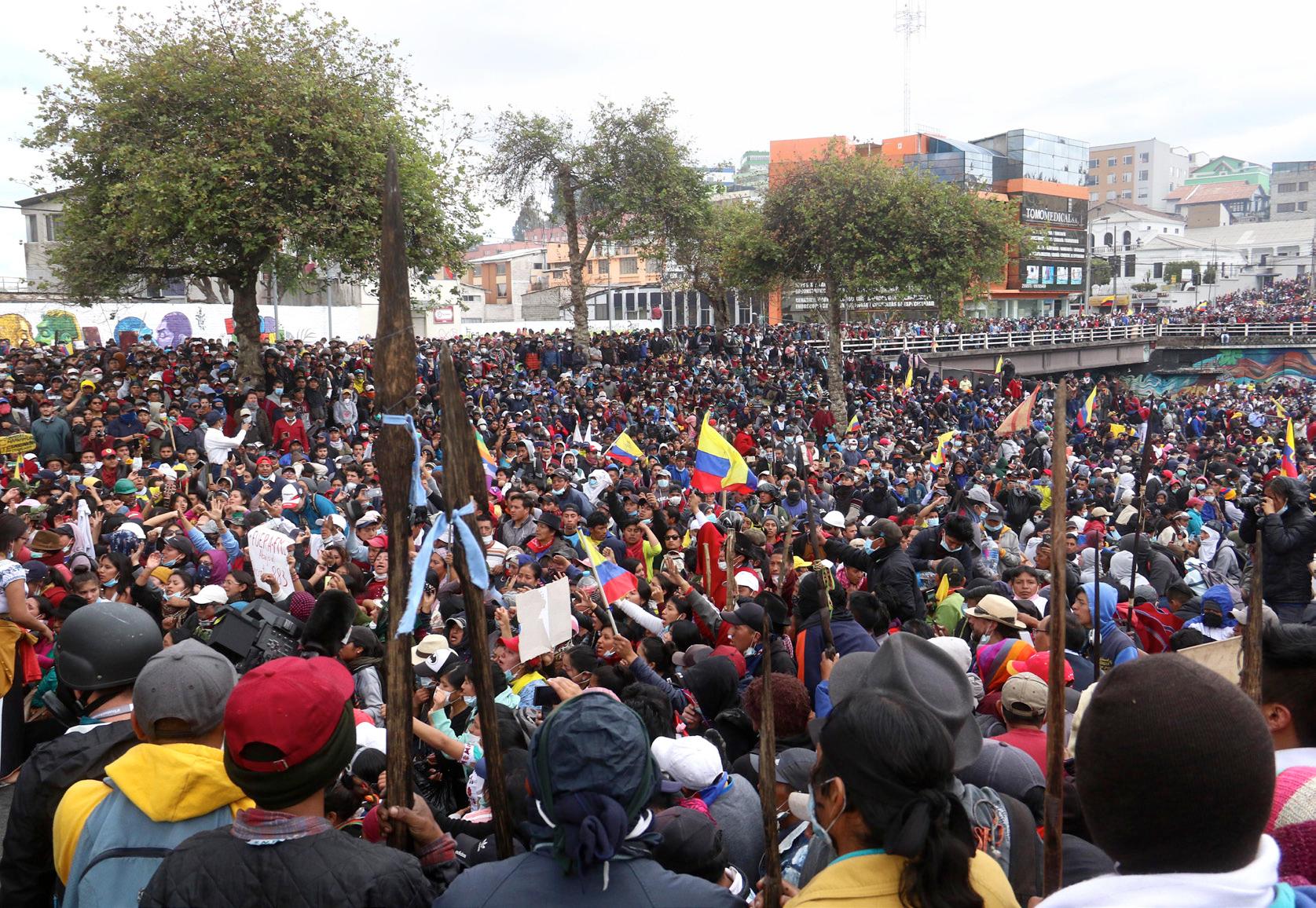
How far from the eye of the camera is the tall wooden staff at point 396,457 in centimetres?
225

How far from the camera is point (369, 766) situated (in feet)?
10.0

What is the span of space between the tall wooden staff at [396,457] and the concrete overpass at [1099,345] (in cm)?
3200

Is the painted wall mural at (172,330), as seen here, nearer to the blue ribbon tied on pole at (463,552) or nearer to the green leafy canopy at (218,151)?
the green leafy canopy at (218,151)

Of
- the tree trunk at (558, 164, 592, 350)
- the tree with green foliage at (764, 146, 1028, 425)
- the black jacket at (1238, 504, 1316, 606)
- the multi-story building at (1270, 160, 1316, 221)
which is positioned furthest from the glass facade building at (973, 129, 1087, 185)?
the black jacket at (1238, 504, 1316, 606)

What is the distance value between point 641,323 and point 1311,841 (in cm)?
4100

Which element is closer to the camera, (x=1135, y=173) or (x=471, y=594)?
(x=471, y=594)

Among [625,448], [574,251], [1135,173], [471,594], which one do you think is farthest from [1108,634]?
[1135,173]

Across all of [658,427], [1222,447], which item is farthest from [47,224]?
[1222,447]

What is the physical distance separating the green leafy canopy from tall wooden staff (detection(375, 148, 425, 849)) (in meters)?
14.0

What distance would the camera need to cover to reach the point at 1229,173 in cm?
10075

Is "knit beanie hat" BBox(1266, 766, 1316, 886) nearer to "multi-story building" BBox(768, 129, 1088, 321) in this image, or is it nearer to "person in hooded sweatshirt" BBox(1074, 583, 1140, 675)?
"person in hooded sweatshirt" BBox(1074, 583, 1140, 675)

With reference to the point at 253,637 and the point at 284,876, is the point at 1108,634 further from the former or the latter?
the point at 284,876

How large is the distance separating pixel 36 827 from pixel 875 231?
24.4 m

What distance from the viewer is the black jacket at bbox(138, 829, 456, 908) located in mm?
1793
